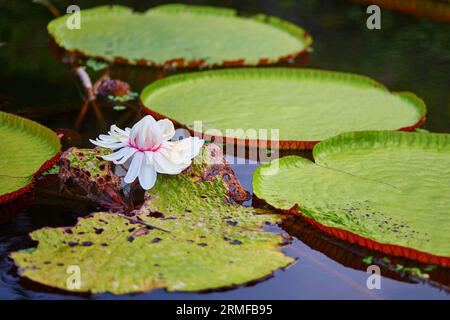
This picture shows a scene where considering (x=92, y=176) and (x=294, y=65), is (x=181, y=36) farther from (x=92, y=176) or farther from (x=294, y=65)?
(x=92, y=176)

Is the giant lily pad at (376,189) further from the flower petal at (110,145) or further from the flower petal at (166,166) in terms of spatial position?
the flower petal at (110,145)

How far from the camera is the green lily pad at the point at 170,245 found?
1955 millimetres

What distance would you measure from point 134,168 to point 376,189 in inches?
30.9

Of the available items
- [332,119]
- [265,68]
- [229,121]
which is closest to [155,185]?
[229,121]

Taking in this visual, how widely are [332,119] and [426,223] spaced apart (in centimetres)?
99

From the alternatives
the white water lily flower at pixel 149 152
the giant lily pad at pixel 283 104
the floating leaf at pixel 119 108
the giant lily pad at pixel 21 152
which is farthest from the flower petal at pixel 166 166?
the floating leaf at pixel 119 108

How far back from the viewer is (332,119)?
10.4 feet

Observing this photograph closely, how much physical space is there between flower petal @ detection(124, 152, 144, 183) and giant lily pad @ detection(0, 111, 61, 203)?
36 cm

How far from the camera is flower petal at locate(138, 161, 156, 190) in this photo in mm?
2324

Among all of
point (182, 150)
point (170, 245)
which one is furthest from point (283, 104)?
point (170, 245)

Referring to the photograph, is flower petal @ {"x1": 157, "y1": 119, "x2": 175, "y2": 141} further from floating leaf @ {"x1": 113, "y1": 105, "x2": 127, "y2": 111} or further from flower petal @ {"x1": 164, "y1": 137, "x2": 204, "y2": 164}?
floating leaf @ {"x1": 113, "y1": 105, "x2": 127, "y2": 111}

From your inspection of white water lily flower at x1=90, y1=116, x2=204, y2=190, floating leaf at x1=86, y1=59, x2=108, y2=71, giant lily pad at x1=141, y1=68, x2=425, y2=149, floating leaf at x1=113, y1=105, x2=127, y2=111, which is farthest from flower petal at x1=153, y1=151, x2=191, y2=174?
floating leaf at x1=86, y1=59, x2=108, y2=71

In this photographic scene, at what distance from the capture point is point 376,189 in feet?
8.16
